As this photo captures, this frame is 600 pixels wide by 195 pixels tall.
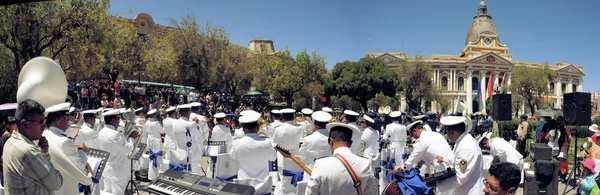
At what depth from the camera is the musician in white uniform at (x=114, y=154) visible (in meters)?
6.92

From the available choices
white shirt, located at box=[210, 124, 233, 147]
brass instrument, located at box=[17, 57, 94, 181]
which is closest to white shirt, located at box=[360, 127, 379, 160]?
Answer: white shirt, located at box=[210, 124, 233, 147]

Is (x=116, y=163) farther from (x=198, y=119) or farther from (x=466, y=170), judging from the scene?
(x=466, y=170)

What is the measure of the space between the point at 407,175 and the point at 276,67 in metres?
37.4

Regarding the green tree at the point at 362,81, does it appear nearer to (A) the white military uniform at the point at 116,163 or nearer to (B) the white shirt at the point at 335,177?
(A) the white military uniform at the point at 116,163

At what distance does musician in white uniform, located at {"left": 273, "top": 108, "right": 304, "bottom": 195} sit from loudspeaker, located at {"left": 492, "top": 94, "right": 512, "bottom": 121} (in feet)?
29.2

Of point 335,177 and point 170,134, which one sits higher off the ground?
point 335,177

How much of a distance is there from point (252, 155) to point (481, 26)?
361 ft

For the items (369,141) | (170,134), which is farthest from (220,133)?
(369,141)

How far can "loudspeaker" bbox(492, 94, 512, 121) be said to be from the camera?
13.8 meters

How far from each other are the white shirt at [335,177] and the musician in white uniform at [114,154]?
4100mm

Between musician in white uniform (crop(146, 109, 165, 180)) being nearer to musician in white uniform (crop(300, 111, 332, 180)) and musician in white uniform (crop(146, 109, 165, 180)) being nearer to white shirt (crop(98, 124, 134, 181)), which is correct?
white shirt (crop(98, 124, 134, 181))

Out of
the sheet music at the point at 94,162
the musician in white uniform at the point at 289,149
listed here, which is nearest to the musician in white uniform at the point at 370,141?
the musician in white uniform at the point at 289,149

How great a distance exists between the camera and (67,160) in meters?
3.94

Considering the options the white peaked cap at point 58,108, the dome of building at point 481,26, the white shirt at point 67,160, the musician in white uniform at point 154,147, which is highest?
Result: the dome of building at point 481,26
